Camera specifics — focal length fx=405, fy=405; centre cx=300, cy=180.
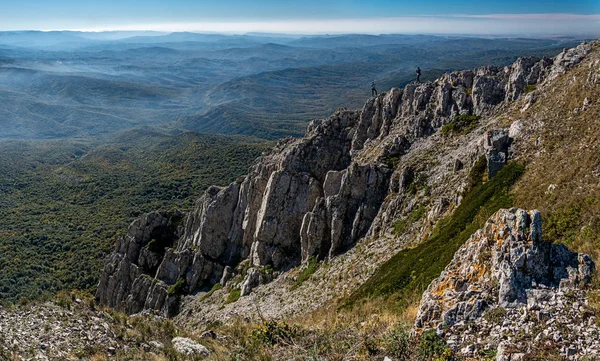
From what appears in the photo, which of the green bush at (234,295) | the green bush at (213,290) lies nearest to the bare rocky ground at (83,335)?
the green bush at (234,295)

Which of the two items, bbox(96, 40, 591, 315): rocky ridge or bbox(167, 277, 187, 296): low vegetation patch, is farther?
bbox(167, 277, 187, 296): low vegetation patch

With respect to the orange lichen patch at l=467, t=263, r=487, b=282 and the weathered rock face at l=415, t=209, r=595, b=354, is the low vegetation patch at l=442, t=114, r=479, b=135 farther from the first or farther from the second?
the orange lichen patch at l=467, t=263, r=487, b=282

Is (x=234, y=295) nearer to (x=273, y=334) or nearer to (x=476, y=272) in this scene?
(x=273, y=334)

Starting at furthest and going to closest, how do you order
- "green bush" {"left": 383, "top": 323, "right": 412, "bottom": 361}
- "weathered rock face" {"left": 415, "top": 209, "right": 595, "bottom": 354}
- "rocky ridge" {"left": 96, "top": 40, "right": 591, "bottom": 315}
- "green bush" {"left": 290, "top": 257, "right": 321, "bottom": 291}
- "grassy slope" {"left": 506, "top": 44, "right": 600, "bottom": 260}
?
1. "rocky ridge" {"left": 96, "top": 40, "right": 591, "bottom": 315}
2. "green bush" {"left": 290, "top": 257, "right": 321, "bottom": 291}
3. "grassy slope" {"left": 506, "top": 44, "right": 600, "bottom": 260}
4. "green bush" {"left": 383, "top": 323, "right": 412, "bottom": 361}
5. "weathered rock face" {"left": 415, "top": 209, "right": 595, "bottom": 354}

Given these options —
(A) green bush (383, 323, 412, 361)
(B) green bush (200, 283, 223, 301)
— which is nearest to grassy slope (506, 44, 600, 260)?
(A) green bush (383, 323, 412, 361)

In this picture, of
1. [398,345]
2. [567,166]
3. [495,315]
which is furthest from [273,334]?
[567,166]

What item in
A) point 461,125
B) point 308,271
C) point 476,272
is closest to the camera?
point 476,272
